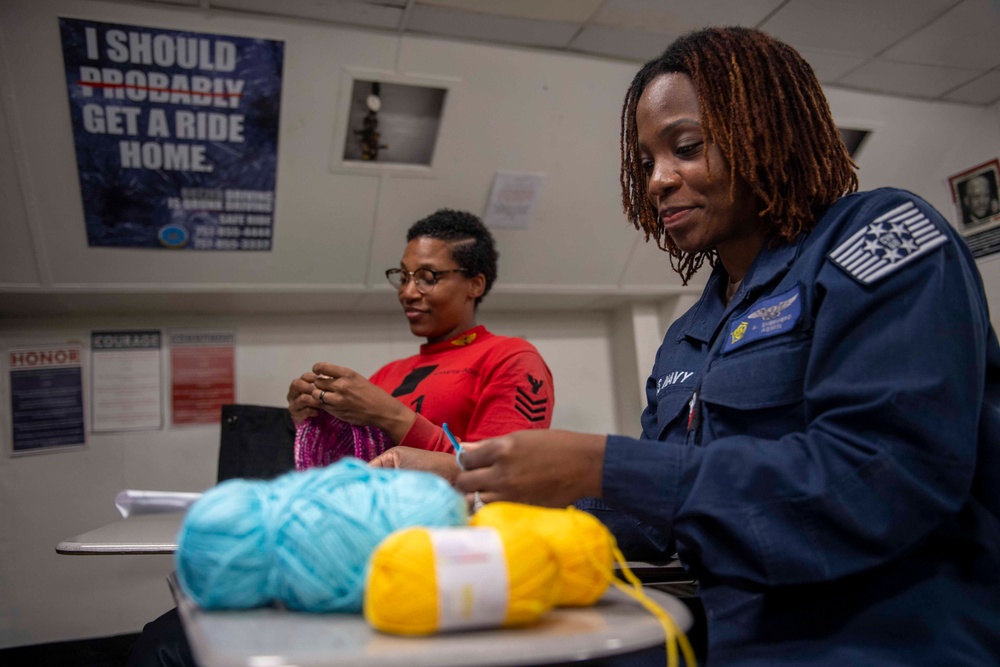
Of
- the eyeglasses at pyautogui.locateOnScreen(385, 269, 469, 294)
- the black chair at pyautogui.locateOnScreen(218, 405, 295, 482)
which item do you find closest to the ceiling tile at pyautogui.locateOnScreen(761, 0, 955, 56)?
the eyeglasses at pyautogui.locateOnScreen(385, 269, 469, 294)

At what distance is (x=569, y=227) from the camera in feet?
8.14

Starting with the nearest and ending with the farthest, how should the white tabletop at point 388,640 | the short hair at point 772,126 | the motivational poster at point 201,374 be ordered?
1. the white tabletop at point 388,640
2. the short hair at point 772,126
3. the motivational poster at point 201,374

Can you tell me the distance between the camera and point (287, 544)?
56 cm

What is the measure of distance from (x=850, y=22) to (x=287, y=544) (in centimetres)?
224

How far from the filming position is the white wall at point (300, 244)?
197 cm

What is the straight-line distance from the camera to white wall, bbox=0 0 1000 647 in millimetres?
1967

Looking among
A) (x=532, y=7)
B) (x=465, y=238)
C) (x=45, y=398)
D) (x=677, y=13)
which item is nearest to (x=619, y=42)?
(x=677, y=13)

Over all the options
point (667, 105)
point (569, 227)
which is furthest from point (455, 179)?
point (667, 105)

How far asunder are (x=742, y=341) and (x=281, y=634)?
0.63 m

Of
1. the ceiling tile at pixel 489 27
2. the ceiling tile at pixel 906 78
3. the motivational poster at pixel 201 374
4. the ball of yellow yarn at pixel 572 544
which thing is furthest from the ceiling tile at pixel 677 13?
the ball of yellow yarn at pixel 572 544

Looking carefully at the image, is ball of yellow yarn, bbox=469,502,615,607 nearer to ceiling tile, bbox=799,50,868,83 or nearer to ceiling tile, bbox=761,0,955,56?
ceiling tile, bbox=761,0,955,56

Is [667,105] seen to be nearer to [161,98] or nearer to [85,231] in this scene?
[161,98]

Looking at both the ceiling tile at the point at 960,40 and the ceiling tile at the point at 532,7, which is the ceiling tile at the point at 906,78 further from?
the ceiling tile at the point at 532,7

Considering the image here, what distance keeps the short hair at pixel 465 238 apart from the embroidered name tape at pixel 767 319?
1.03 meters
